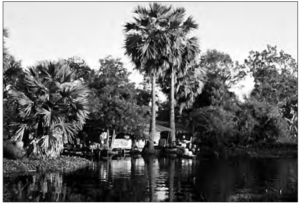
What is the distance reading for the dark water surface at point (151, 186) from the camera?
34.5ft

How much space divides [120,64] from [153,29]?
12.5 ft

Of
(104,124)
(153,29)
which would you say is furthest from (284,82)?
(104,124)

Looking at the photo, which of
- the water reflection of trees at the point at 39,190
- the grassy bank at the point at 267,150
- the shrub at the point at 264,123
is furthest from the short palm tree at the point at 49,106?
A: the shrub at the point at 264,123

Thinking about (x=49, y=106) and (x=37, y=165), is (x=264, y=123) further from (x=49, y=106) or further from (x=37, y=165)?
(x=37, y=165)

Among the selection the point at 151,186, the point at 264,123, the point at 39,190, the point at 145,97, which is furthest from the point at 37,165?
the point at 145,97

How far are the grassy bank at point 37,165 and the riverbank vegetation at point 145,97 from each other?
0.49 m

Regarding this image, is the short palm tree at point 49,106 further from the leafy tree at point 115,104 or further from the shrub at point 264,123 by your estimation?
the shrub at point 264,123

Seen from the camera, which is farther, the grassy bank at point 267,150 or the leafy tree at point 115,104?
the grassy bank at point 267,150

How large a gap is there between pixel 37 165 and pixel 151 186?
574cm

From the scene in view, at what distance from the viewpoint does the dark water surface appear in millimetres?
10523

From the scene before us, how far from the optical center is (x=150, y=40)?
28.7 m

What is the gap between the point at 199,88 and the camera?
33.2 metres

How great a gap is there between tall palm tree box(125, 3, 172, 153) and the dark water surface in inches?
513

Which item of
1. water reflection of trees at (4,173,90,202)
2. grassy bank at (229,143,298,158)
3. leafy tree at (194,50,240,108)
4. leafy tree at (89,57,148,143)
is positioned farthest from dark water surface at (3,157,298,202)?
leafy tree at (194,50,240,108)
